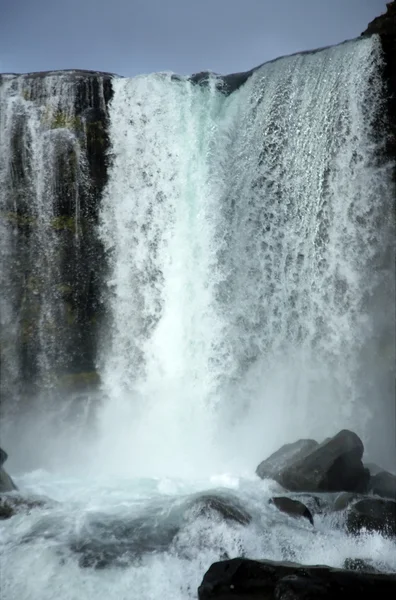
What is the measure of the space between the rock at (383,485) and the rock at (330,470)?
219 millimetres

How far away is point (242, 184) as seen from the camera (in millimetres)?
16578

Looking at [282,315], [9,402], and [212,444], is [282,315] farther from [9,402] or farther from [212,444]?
[9,402]

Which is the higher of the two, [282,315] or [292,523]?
[282,315]

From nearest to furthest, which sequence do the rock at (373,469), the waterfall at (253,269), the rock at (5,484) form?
the rock at (5,484), the rock at (373,469), the waterfall at (253,269)

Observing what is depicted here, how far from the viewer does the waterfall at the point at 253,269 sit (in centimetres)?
1512

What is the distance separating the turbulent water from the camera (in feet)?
49.2

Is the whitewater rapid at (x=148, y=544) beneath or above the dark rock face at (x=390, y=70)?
beneath

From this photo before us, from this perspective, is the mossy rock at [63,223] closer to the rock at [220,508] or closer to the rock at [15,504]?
the rock at [15,504]

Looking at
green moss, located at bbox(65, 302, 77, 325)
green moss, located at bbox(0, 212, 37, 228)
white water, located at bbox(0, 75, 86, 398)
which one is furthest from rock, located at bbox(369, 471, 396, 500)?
green moss, located at bbox(0, 212, 37, 228)

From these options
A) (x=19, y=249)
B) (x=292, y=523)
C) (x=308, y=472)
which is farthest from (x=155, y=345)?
(x=292, y=523)

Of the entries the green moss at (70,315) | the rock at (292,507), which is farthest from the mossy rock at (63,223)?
the rock at (292,507)

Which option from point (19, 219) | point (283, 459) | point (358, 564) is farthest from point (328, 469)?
point (19, 219)

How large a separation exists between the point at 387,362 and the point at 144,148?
34.6 ft

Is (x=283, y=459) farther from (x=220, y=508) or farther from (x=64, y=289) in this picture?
(x=64, y=289)
